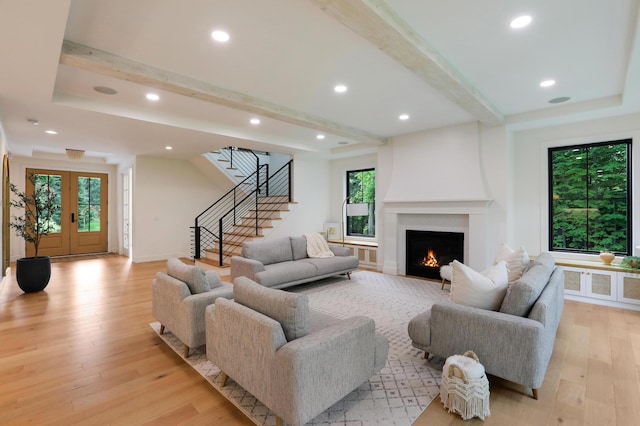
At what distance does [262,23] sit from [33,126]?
4712 millimetres

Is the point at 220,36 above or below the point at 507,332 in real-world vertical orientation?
above

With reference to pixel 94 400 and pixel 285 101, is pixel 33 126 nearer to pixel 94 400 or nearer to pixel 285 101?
pixel 285 101

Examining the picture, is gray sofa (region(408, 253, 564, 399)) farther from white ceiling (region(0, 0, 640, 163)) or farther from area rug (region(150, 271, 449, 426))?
white ceiling (region(0, 0, 640, 163))

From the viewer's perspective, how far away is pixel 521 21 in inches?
98.9

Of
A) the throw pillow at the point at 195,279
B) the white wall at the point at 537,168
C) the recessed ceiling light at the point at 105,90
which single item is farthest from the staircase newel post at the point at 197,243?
the white wall at the point at 537,168

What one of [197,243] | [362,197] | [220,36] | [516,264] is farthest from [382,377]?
[197,243]

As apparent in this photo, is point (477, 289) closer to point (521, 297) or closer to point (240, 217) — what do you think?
point (521, 297)

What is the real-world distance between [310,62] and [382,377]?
2.99m

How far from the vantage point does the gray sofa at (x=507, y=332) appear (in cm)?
216

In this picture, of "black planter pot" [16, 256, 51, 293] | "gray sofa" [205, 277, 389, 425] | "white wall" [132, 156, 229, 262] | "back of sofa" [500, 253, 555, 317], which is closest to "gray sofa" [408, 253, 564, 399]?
"back of sofa" [500, 253, 555, 317]

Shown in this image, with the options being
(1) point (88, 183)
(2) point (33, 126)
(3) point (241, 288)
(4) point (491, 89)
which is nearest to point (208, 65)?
(3) point (241, 288)

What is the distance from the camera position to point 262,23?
2.52 metres

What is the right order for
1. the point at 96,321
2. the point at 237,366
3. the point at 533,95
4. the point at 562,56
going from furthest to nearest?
the point at 533,95 → the point at 96,321 → the point at 562,56 → the point at 237,366

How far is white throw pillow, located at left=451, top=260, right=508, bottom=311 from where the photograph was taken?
2545 mm
